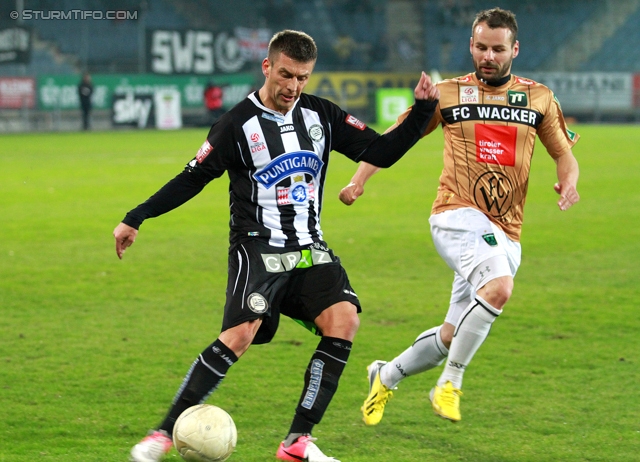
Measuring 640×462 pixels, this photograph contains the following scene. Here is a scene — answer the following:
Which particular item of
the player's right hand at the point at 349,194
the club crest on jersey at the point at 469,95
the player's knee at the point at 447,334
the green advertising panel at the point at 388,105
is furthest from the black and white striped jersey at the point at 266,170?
the green advertising panel at the point at 388,105

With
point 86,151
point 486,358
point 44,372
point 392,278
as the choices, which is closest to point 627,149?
point 86,151

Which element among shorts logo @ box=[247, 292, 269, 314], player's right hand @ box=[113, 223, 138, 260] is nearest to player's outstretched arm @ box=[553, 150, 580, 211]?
shorts logo @ box=[247, 292, 269, 314]

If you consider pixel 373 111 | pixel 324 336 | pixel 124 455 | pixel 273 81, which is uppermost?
pixel 373 111

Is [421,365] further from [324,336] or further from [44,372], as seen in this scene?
[44,372]

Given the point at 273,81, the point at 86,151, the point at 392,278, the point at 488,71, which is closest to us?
the point at 273,81

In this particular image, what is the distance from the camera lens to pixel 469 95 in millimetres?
5184

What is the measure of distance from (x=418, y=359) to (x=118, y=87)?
94.8ft

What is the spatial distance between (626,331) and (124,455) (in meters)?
4.22

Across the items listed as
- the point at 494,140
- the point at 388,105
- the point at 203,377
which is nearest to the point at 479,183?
the point at 494,140

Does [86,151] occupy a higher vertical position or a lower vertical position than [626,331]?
higher

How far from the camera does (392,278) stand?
363 inches

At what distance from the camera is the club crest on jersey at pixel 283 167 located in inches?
176

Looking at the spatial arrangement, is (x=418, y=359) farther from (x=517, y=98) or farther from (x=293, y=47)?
(x=293, y=47)

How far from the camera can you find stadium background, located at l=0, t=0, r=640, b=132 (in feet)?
105
